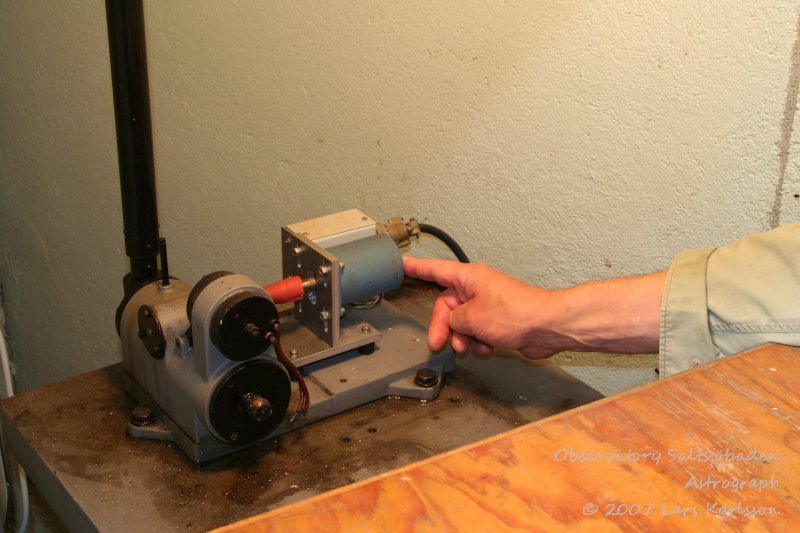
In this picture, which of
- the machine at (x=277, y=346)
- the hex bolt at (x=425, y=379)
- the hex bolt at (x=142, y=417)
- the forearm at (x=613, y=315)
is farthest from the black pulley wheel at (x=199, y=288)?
the forearm at (x=613, y=315)

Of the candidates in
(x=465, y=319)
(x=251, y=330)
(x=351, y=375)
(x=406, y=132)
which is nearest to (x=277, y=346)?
(x=251, y=330)

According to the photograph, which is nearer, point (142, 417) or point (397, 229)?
point (142, 417)

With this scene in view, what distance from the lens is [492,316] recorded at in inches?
41.4

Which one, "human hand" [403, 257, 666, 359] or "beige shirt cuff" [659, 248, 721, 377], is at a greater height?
"beige shirt cuff" [659, 248, 721, 377]

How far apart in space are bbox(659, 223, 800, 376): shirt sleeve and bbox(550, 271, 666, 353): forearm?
0.07 metres

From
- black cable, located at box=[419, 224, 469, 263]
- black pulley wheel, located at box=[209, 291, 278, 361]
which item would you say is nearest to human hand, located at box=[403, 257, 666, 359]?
black cable, located at box=[419, 224, 469, 263]

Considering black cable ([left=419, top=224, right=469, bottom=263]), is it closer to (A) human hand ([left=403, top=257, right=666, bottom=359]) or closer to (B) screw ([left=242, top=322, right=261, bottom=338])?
(A) human hand ([left=403, top=257, right=666, bottom=359])

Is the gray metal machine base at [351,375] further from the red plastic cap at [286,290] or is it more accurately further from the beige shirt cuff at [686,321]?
the beige shirt cuff at [686,321]

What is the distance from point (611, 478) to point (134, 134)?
2.08 feet

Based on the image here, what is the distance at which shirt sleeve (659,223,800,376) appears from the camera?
0.82m

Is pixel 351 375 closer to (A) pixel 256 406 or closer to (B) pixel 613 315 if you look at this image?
(A) pixel 256 406

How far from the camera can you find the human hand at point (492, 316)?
104 cm

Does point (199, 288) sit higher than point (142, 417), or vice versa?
point (199, 288)

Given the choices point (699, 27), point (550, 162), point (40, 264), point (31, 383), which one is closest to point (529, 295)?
point (550, 162)
